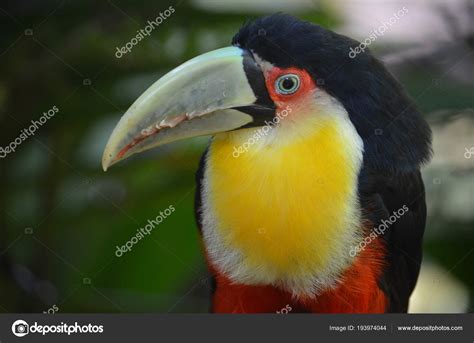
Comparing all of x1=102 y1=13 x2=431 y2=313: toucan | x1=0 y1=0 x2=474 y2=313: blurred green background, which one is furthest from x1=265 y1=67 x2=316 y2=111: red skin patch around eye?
x1=0 y1=0 x2=474 y2=313: blurred green background

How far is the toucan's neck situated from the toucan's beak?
0.24 ft

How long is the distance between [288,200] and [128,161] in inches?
28.2

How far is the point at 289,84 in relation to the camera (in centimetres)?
225

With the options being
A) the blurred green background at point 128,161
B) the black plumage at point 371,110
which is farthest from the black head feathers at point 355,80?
the blurred green background at point 128,161

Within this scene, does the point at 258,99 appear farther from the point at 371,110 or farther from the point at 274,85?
the point at 371,110

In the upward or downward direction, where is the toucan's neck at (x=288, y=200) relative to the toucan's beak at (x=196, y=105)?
downward

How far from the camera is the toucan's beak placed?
2.17 m

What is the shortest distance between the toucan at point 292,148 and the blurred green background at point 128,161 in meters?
0.34

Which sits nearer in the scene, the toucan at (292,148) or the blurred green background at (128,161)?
the toucan at (292,148)

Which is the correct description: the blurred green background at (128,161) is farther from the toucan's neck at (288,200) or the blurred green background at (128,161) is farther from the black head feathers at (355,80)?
the toucan's neck at (288,200)

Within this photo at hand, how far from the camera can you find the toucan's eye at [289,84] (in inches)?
88.7

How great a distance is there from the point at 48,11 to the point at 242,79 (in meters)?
0.88

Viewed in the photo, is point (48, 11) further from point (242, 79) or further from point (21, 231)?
point (242, 79)

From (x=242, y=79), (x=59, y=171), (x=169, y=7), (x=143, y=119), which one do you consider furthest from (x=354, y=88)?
(x=59, y=171)
